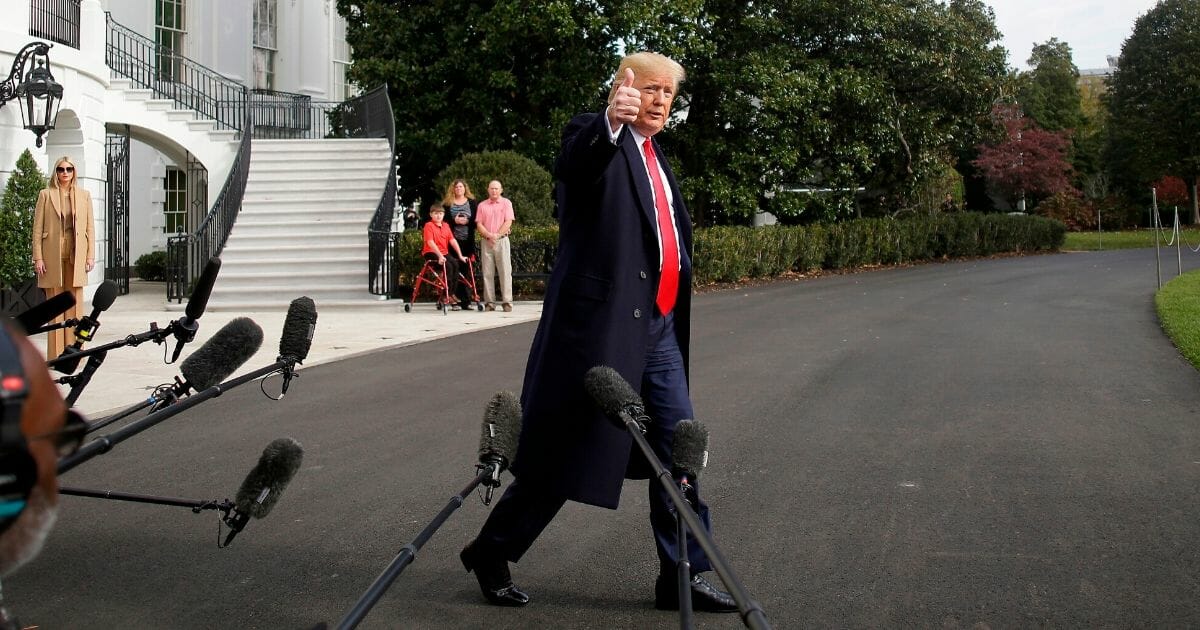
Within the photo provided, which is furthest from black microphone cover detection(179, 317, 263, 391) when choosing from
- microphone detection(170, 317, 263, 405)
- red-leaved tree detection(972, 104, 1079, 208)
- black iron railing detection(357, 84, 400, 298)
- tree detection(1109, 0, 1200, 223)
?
tree detection(1109, 0, 1200, 223)

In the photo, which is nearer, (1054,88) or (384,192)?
(384,192)

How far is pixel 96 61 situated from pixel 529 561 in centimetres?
1645

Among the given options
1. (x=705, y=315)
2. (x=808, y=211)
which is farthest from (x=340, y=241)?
(x=808, y=211)

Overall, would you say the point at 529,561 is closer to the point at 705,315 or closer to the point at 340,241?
the point at 705,315

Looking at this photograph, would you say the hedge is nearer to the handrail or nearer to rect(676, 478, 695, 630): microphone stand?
the handrail

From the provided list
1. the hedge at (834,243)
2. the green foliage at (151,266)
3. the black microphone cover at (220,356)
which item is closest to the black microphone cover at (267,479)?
the black microphone cover at (220,356)

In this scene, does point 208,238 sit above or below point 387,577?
above

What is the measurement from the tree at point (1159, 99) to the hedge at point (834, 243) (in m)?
16.3

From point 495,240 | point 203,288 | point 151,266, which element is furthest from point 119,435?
point 151,266

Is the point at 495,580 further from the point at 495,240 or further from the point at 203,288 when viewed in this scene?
the point at 495,240

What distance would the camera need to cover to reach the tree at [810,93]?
1011 inches

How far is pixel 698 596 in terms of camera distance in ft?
14.9

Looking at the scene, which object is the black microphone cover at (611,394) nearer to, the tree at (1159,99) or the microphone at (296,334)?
the microphone at (296,334)

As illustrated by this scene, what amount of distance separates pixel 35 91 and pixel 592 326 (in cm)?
1341
